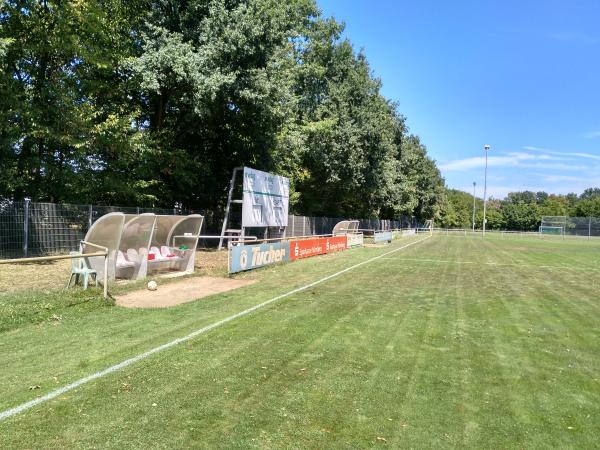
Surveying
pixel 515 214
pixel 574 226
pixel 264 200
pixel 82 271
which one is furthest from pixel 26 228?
pixel 515 214

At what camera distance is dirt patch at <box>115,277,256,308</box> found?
10.2 meters

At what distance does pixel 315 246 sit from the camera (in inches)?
942

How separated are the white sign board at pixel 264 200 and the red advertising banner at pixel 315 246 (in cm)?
264

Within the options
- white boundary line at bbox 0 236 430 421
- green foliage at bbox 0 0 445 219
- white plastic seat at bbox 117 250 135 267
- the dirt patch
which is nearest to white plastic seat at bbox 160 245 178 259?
the dirt patch

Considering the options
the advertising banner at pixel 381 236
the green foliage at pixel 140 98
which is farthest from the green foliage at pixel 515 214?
the green foliage at pixel 140 98

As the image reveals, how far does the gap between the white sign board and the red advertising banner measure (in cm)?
264

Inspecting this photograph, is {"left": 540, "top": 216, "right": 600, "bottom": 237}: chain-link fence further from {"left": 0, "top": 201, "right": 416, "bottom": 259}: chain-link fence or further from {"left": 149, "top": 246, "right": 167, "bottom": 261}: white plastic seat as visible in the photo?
{"left": 149, "top": 246, "right": 167, "bottom": 261}: white plastic seat

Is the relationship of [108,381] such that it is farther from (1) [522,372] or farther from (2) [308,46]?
(2) [308,46]

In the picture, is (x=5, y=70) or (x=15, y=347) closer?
(x=15, y=347)

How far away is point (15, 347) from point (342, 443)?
5055 mm

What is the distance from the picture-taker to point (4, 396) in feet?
16.0

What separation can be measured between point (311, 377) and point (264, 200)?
18622 millimetres

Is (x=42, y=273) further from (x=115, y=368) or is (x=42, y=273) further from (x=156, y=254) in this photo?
(x=115, y=368)

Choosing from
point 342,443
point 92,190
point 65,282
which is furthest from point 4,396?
point 92,190
